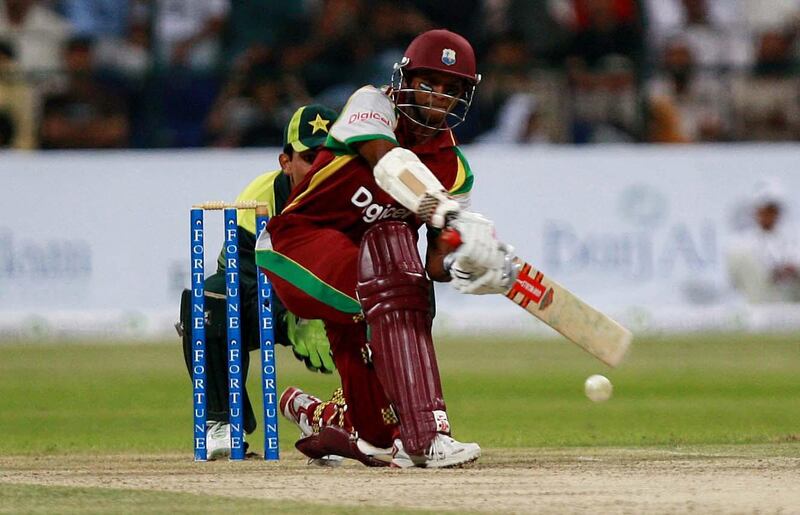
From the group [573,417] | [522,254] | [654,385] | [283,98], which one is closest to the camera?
[573,417]

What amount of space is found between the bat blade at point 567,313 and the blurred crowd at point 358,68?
27.6 ft

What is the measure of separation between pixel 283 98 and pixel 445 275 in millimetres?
8434

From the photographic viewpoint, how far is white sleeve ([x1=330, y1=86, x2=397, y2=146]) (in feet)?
15.7

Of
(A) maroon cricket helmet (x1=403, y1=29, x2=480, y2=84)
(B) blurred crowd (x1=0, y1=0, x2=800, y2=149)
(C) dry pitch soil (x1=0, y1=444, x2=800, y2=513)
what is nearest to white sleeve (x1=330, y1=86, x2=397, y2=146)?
(A) maroon cricket helmet (x1=403, y1=29, x2=480, y2=84)

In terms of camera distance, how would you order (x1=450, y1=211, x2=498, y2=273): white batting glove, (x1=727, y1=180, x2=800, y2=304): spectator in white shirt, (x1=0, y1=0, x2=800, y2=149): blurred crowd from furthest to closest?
(x1=0, y1=0, x2=800, y2=149): blurred crowd < (x1=727, y1=180, x2=800, y2=304): spectator in white shirt < (x1=450, y1=211, x2=498, y2=273): white batting glove

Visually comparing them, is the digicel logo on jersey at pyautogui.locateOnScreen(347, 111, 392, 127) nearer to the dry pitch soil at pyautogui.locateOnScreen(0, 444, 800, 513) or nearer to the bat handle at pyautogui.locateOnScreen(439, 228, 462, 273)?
the bat handle at pyautogui.locateOnScreen(439, 228, 462, 273)

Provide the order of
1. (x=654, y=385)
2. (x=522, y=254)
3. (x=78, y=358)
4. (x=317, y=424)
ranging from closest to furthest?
(x=317, y=424), (x=654, y=385), (x=78, y=358), (x=522, y=254)

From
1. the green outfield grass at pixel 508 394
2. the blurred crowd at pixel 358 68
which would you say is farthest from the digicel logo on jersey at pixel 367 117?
the blurred crowd at pixel 358 68

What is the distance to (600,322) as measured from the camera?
15.8 feet

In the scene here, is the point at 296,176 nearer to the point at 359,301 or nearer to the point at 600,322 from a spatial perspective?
the point at 359,301

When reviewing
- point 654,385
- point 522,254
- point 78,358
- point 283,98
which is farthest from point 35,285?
point 654,385

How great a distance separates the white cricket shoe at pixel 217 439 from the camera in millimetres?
5527

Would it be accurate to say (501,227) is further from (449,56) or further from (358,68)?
(449,56)

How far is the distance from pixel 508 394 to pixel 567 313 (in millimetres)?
4296
